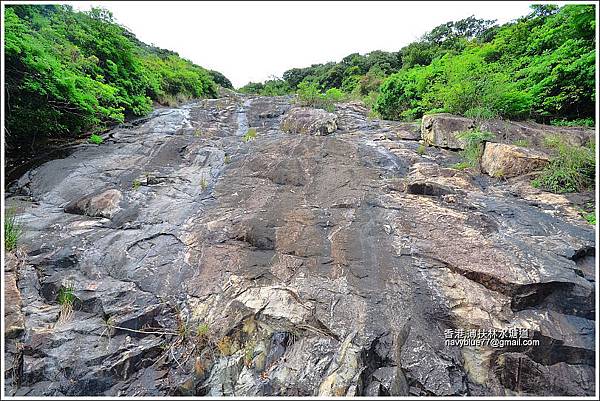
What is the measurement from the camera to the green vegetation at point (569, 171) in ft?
18.7

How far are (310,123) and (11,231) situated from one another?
8.39 m

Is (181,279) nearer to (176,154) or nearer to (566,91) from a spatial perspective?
(176,154)

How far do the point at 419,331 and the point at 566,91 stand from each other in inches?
310

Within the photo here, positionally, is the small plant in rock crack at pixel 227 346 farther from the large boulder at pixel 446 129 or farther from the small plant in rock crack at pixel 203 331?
the large boulder at pixel 446 129

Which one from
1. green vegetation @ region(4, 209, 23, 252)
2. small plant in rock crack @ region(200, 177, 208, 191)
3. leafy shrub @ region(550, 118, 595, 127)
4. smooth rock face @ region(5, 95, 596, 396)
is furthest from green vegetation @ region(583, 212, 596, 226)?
green vegetation @ region(4, 209, 23, 252)

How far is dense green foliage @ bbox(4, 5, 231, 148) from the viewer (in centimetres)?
571

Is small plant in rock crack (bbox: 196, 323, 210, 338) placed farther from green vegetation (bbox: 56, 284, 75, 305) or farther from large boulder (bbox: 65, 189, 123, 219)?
large boulder (bbox: 65, 189, 123, 219)

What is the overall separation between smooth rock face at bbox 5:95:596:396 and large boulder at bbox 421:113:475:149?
1908 mm

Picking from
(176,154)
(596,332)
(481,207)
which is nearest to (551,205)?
(481,207)

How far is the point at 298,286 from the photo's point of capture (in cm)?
419

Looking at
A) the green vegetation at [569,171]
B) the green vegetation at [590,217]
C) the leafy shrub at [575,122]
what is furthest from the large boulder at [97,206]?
the leafy shrub at [575,122]

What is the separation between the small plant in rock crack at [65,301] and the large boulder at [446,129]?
8687 mm

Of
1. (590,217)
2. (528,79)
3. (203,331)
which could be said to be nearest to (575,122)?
(528,79)

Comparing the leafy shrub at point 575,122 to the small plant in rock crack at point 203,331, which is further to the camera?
the leafy shrub at point 575,122
